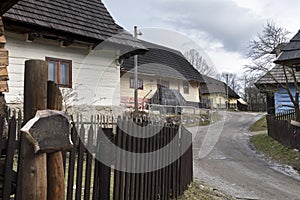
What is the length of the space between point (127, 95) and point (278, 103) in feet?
36.2

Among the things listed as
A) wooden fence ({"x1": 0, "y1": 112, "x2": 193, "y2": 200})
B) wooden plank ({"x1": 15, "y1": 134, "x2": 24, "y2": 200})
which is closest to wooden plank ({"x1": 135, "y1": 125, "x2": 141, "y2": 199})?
wooden fence ({"x1": 0, "y1": 112, "x2": 193, "y2": 200})

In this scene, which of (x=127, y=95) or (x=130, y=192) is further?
(x=127, y=95)

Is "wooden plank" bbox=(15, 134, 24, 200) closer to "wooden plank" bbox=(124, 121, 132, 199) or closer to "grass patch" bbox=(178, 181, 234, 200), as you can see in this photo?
"wooden plank" bbox=(124, 121, 132, 199)

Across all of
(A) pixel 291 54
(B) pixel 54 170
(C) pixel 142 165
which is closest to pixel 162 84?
(A) pixel 291 54

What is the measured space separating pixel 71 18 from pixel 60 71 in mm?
1852

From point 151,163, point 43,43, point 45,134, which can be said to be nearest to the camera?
point 45,134

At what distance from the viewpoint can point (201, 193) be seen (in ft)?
22.4

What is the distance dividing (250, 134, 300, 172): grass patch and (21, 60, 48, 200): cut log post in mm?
9856

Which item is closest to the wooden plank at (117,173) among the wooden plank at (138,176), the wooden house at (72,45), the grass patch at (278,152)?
the wooden plank at (138,176)

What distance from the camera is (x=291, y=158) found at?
1198 cm

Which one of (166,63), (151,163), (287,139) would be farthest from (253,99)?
(151,163)

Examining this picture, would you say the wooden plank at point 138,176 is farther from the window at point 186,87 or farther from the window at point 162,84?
the window at point 186,87

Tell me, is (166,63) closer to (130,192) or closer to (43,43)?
(43,43)

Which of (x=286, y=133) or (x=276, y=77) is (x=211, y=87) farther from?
(x=286, y=133)
